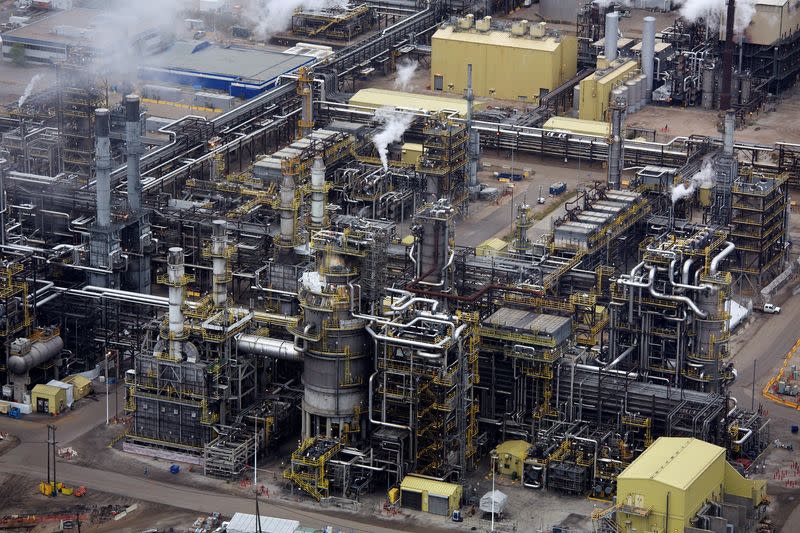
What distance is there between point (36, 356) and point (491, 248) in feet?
126

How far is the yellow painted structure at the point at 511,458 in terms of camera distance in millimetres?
143500

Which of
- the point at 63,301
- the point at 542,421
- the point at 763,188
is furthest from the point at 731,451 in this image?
the point at 63,301

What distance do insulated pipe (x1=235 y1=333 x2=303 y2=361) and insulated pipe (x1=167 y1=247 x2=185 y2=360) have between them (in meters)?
3.80

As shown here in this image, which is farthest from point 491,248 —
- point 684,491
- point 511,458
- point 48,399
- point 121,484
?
point 684,491

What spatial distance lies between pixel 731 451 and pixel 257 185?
54849 mm

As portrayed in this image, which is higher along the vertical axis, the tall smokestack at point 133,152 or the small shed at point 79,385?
the tall smokestack at point 133,152

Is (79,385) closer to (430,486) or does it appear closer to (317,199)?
(317,199)

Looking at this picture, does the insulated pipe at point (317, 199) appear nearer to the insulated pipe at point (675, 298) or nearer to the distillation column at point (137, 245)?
the distillation column at point (137, 245)

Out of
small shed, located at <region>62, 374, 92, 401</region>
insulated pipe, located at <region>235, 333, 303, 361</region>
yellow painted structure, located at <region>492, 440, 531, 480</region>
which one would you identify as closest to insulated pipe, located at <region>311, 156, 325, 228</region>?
insulated pipe, located at <region>235, 333, 303, 361</region>

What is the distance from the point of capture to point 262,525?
438ft

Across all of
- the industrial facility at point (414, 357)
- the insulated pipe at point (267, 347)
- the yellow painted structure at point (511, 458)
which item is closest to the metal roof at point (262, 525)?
the industrial facility at point (414, 357)

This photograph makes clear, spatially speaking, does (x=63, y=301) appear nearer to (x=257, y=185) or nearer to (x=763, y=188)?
(x=257, y=185)

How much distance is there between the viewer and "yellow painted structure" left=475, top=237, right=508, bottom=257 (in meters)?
172

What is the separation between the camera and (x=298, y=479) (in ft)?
461
